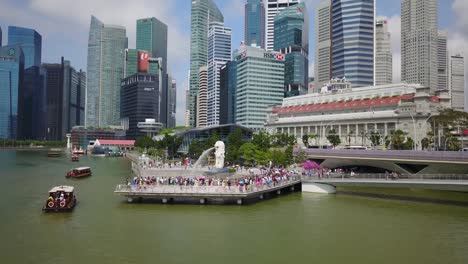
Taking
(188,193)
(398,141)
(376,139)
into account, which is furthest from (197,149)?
(188,193)

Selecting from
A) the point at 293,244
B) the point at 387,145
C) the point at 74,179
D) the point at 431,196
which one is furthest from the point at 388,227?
the point at 387,145

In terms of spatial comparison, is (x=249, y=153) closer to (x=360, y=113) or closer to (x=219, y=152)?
(x=219, y=152)

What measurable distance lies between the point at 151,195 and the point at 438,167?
48683 millimetres

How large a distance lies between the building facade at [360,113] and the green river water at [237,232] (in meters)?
68.9

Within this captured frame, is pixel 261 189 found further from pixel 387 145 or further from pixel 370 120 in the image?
pixel 370 120

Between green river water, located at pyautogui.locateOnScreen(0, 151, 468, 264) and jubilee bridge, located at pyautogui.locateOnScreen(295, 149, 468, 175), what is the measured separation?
1382cm

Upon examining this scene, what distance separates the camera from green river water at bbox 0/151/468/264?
3334cm

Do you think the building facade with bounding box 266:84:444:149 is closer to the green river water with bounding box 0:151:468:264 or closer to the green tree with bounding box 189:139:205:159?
the green tree with bounding box 189:139:205:159

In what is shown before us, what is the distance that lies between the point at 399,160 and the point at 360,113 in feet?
242

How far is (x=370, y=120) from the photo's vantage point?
137250 mm

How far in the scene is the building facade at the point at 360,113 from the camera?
120688mm

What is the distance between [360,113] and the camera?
145 m

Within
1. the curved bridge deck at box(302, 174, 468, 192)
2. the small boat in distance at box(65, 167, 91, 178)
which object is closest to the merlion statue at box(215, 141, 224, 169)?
the curved bridge deck at box(302, 174, 468, 192)

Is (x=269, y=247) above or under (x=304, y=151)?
under
